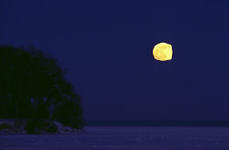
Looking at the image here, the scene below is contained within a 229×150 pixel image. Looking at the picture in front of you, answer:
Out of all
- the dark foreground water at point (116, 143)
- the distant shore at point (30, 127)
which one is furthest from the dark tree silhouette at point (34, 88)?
the dark foreground water at point (116, 143)

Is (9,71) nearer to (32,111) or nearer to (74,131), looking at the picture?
(32,111)

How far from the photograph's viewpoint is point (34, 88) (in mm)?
38125

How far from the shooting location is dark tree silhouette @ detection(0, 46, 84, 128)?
3809 cm

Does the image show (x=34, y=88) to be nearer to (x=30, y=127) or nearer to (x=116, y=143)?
(x=30, y=127)

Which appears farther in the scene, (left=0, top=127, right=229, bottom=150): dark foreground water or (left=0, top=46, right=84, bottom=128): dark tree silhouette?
(left=0, top=46, right=84, bottom=128): dark tree silhouette

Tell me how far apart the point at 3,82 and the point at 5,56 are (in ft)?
6.92

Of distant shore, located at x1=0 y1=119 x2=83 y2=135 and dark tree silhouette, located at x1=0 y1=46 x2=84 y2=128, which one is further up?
dark tree silhouette, located at x1=0 y1=46 x2=84 y2=128

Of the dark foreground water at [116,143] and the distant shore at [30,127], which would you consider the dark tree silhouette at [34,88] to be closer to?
the distant shore at [30,127]

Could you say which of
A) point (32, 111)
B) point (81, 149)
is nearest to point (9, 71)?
point (32, 111)

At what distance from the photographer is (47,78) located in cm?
3891

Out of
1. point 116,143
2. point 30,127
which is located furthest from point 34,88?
point 116,143

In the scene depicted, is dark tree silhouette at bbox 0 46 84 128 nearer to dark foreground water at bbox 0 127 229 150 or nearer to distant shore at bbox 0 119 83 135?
distant shore at bbox 0 119 83 135

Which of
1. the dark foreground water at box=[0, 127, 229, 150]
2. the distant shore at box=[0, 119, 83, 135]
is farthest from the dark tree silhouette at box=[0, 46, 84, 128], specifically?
the dark foreground water at box=[0, 127, 229, 150]

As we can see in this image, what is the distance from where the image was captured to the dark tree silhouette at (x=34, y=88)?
38094 mm
